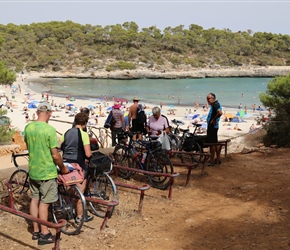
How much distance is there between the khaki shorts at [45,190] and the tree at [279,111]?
8.71 metres

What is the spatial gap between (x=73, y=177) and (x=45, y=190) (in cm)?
39

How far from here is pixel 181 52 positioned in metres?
111

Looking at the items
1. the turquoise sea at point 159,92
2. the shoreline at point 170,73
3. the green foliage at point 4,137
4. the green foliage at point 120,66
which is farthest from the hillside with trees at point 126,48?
the green foliage at point 4,137

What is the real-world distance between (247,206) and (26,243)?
284cm

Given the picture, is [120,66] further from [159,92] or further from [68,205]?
[68,205]

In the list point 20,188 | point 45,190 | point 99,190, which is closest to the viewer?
point 45,190

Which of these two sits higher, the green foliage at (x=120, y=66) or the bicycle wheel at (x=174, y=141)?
the green foliage at (x=120, y=66)

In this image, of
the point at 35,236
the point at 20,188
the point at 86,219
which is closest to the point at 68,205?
the point at 86,219

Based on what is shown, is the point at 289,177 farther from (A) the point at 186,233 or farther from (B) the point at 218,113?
(A) the point at 186,233

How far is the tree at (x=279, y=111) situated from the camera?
11312 mm

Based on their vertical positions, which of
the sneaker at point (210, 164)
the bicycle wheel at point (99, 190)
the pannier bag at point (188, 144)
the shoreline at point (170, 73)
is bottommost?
the sneaker at point (210, 164)

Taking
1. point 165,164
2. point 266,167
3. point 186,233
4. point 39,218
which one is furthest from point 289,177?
point 39,218

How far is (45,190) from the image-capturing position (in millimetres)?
3959

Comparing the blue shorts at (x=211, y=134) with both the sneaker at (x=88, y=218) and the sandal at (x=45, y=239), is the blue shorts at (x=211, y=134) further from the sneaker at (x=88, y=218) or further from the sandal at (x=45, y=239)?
the sandal at (x=45, y=239)
